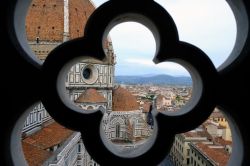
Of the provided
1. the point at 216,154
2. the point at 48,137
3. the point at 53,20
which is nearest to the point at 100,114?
the point at 48,137

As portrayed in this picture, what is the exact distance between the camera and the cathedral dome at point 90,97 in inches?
902

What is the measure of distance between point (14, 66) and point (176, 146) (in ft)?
88.5

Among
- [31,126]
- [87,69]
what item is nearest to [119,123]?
[87,69]

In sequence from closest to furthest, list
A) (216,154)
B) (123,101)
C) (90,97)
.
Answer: (216,154), (90,97), (123,101)

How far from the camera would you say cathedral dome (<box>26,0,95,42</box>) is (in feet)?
76.5

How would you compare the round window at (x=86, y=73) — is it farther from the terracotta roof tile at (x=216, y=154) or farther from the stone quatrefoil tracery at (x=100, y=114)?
the stone quatrefoil tracery at (x=100, y=114)

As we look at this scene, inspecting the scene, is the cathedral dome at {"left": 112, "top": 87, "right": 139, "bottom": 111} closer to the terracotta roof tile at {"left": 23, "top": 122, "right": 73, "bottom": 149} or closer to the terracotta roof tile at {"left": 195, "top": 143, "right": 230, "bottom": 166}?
the terracotta roof tile at {"left": 23, "top": 122, "right": 73, "bottom": 149}

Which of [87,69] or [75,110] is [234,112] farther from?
[87,69]

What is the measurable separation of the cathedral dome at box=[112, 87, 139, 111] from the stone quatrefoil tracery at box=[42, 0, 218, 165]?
23.9 meters

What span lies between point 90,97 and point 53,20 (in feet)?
19.9

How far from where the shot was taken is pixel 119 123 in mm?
24156

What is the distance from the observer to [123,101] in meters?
25.4

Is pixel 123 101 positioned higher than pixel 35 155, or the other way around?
pixel 123 101

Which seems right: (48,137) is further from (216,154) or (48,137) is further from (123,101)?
(123,101)
